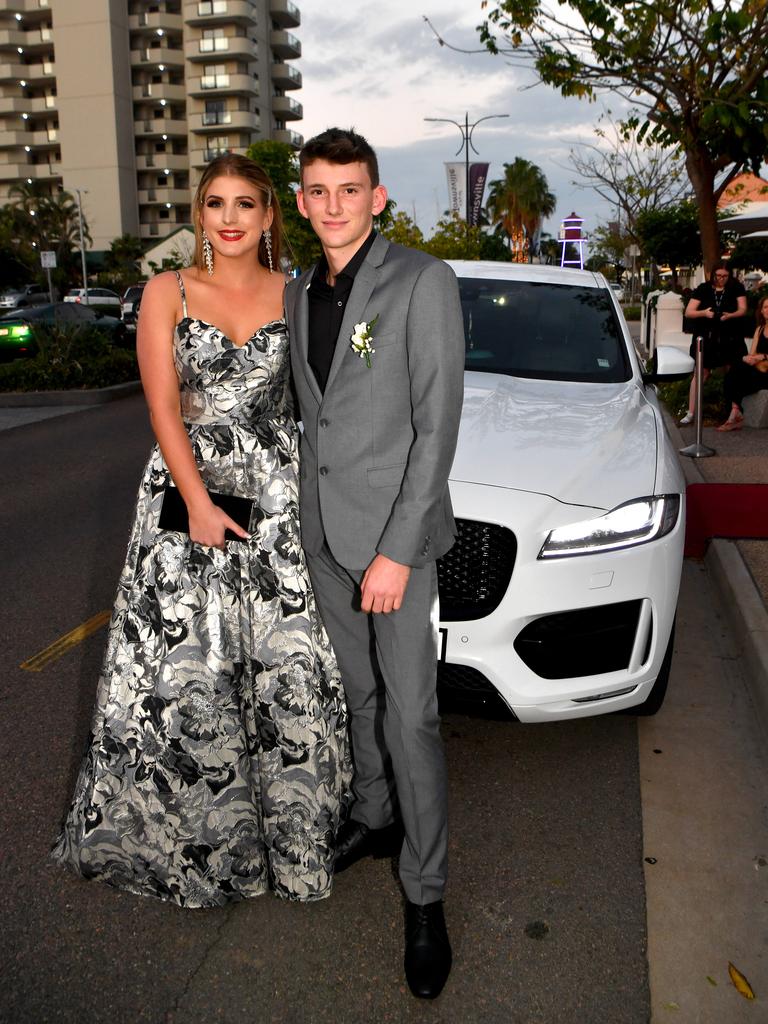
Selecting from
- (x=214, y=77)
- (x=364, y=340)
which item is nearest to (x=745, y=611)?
(x=364, y=340)

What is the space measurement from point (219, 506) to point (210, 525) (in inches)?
2.7

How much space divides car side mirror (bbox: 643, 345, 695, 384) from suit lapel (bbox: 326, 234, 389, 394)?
8.20ft

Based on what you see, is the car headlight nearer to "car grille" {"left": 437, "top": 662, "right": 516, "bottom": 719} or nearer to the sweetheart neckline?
"car grille" {"left": 437, "top": 662, "right": 516, "bottom": 719}

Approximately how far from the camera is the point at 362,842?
300 cm

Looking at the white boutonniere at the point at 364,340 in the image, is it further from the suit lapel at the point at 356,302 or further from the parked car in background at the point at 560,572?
the parked car in background at the point at 560,572

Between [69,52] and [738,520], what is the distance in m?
76.8

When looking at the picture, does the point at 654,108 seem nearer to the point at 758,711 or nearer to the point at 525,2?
the point at 525,2

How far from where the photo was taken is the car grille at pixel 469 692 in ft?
10.6

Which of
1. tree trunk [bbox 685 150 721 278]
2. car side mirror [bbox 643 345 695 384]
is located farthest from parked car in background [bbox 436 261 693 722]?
tree trunk [bbox 685 150 721 278]

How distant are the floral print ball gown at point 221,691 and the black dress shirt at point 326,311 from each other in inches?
5.6

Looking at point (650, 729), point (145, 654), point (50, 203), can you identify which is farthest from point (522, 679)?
point (50, 203)

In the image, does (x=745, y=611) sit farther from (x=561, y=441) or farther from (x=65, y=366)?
(x=65, y=366)

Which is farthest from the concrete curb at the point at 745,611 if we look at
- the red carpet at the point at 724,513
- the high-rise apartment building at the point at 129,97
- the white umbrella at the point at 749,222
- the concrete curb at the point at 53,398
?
the high-rise apartment building at the point at 129,97

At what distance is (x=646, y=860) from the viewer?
303cm
